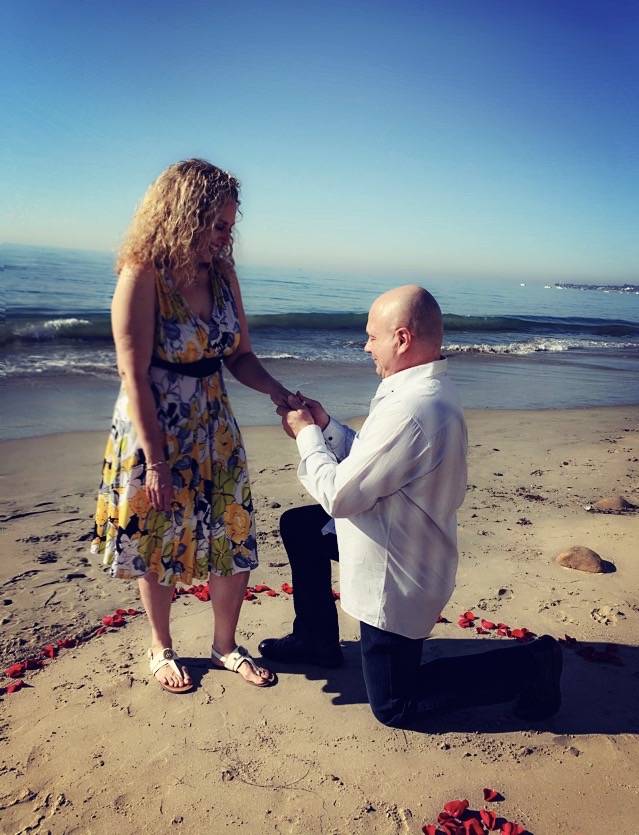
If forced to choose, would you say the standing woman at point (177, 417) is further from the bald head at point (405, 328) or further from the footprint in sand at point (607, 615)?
the footprint in sand at point (607, 615)

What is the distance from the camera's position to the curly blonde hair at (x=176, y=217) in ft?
9.76

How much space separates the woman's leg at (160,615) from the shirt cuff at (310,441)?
104 cm

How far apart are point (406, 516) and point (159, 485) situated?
3.57 feet

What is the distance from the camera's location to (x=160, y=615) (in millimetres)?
3496

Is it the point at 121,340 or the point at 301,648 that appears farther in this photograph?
the point at 301,648

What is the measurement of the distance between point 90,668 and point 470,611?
7.01 ft

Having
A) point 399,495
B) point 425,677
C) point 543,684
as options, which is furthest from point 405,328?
point 543,684

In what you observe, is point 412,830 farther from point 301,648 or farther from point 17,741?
point 17,741

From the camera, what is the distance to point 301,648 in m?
3.63

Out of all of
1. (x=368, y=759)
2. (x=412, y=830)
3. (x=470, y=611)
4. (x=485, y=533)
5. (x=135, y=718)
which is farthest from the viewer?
(x=485, y=533)

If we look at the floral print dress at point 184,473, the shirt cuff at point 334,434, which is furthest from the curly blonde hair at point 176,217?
the shirt cuff at point 334,434

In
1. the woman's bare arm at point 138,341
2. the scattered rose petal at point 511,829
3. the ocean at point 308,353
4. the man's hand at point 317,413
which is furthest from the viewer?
the ocean at point 308,353

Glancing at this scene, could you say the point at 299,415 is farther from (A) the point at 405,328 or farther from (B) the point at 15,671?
Result: (B) the point at 15,671

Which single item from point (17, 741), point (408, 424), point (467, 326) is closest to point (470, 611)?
point (408, 424)
